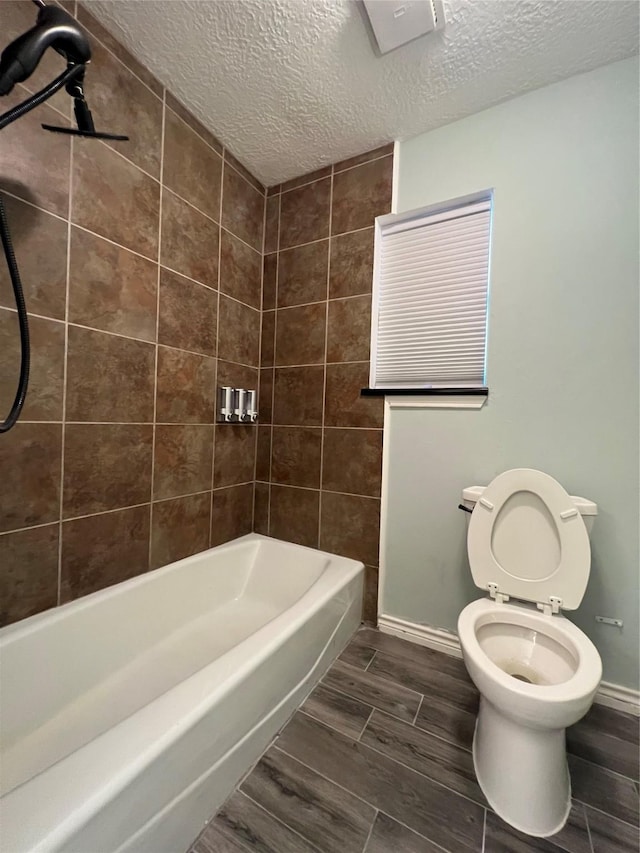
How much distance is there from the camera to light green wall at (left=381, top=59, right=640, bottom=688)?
1.21 metres

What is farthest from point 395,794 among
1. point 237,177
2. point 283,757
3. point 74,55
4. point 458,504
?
point 237,177

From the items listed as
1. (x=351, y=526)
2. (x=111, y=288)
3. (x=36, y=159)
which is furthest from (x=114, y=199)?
(x=351, y=526)

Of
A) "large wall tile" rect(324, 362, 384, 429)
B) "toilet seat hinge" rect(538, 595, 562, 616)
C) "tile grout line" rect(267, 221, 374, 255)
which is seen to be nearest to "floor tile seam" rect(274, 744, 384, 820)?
"toilet seat hinge" rect(538, 595, 562, 616)

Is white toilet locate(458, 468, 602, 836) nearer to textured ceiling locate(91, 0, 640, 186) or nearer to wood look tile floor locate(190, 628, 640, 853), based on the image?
wood look tile floor locate(190, 628, 640, 853)

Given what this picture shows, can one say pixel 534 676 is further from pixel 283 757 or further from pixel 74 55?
pixel 74 55

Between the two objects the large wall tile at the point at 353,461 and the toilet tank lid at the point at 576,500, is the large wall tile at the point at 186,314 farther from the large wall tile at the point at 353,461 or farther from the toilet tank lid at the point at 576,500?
the toilet tank lid at the point at 576,500

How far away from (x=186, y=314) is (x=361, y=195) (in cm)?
110

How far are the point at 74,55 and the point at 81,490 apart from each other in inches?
50.7

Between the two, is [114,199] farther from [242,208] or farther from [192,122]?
[242,208]

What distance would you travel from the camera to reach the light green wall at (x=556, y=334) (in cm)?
121

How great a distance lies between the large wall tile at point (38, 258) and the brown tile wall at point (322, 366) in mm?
1036

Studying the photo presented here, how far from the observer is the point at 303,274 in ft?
6.05

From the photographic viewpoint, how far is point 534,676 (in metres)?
1.07

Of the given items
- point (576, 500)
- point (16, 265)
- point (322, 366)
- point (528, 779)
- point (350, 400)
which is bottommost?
point (528, 779)
